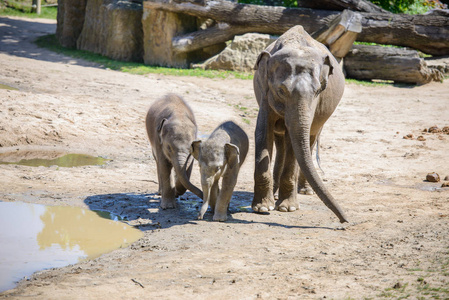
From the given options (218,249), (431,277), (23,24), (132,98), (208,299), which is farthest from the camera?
(23,24)

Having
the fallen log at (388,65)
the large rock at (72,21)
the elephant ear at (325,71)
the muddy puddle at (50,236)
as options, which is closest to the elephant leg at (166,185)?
the muddy puddle at (50,236)

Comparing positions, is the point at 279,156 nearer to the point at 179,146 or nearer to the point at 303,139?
the point at 303,139

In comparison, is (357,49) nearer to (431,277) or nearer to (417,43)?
(417,43)

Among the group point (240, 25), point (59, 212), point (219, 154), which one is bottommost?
point (59, 212)

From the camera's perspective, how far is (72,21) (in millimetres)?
21391

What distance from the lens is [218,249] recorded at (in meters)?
5.62

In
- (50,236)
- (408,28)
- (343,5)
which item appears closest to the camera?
(50,236)

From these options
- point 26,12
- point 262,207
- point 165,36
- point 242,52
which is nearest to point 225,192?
point 262,207

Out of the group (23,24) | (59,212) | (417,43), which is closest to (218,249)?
(59,212)

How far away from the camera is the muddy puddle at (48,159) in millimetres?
8922

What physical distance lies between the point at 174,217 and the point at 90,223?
0.99 meters

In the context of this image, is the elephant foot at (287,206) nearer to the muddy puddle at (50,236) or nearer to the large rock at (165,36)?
the muddy puddle at (50,236)

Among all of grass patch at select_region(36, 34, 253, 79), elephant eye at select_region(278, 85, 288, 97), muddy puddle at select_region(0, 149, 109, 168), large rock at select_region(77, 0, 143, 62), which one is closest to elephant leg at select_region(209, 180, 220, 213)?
elephant eye at select_region(278, 85, 288, 97)

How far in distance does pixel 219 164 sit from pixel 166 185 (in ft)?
3.41
